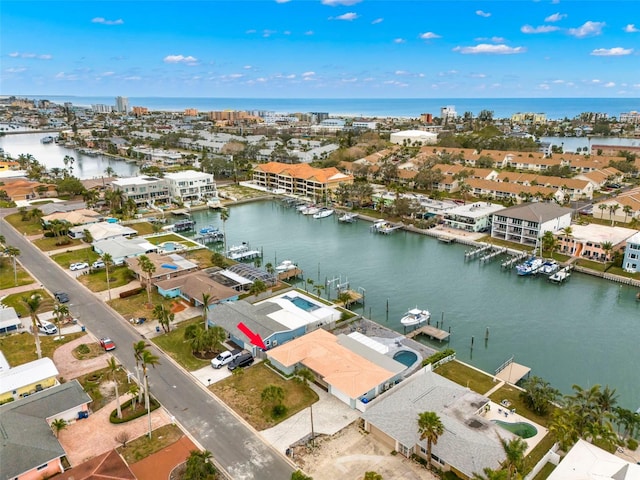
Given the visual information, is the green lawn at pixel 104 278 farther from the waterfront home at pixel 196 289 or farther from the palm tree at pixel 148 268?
the waterfront home at pixel 196 289

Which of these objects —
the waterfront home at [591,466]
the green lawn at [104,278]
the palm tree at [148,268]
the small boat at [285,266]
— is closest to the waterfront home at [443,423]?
the waterfront home at [591,466]

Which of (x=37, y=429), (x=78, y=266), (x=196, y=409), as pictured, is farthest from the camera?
(x=78, y=266)

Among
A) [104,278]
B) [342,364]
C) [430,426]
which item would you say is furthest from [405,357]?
[104,278]

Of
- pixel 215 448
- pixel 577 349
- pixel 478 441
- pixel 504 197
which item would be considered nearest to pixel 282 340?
pixel 215 448

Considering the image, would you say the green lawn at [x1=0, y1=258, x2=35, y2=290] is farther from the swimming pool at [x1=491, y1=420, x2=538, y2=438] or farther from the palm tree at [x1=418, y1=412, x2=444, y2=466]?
the swimming pool at [x1=491, y1=420, x2=538, y2=438]

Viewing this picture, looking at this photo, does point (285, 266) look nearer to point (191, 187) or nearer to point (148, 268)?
point (148, 268)

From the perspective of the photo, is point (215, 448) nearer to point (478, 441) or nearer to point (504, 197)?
point (478, 441)

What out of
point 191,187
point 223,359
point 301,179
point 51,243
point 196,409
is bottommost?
point 196,409
